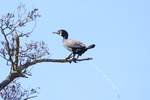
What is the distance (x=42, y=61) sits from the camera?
11.3 meters

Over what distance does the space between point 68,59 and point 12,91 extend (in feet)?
9.33

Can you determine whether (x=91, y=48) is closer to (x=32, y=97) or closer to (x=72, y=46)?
(x=72, y=46)

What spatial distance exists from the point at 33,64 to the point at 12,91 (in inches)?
76.5

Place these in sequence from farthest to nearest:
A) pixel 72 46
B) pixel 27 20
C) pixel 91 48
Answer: pixel 27 20
pixel 72 46
pixel 91 48

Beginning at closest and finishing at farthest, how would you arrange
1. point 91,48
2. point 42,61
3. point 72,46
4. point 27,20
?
point 91,48 → point 72,46 → point 42,61 → point 27,20

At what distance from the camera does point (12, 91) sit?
42.0ft

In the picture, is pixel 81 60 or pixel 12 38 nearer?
pixel 81 60

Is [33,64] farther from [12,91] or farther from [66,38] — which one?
[12,91]

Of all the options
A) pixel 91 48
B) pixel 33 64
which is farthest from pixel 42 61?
pixel 91 48

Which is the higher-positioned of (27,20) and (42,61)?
(27,20)

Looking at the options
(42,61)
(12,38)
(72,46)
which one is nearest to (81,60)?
(72,46)

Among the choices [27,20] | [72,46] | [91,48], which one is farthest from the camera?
[27,20]

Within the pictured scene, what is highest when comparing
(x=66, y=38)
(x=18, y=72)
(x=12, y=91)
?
(x=66, y=38)

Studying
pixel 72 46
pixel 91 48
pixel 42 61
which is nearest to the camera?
pixel 91 48
